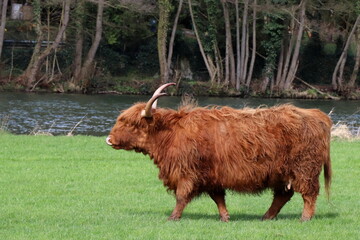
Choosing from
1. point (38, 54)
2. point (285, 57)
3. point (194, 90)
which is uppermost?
point (285, 57)

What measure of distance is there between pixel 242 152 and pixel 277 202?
107 cm

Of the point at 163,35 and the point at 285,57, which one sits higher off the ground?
the point at 163,35

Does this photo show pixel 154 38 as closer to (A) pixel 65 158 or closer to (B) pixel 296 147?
(A) pixel 65 158

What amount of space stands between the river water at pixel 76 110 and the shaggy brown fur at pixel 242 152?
1801 centimetres

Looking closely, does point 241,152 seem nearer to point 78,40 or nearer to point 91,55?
point 91,55

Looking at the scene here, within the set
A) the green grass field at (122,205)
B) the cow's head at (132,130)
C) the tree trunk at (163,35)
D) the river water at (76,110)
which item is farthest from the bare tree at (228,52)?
the cow's head at (132,130)

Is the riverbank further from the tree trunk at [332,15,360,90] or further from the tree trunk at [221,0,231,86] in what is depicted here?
the tree trunk at [221,0,231,86]

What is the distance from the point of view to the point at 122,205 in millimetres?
12094

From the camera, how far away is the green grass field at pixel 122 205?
9185mm

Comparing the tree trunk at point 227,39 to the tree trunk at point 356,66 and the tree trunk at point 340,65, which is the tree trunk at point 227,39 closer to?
the tree trunk at point 340,65

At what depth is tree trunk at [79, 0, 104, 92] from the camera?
181ft

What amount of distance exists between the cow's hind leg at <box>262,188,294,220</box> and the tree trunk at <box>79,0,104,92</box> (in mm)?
45053

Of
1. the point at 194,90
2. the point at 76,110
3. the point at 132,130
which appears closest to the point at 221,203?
the point at 132,130

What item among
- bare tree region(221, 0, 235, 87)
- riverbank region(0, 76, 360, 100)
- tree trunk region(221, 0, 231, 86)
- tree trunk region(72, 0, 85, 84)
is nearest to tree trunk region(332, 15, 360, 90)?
riverbank region(0, 76, 360, 100)
